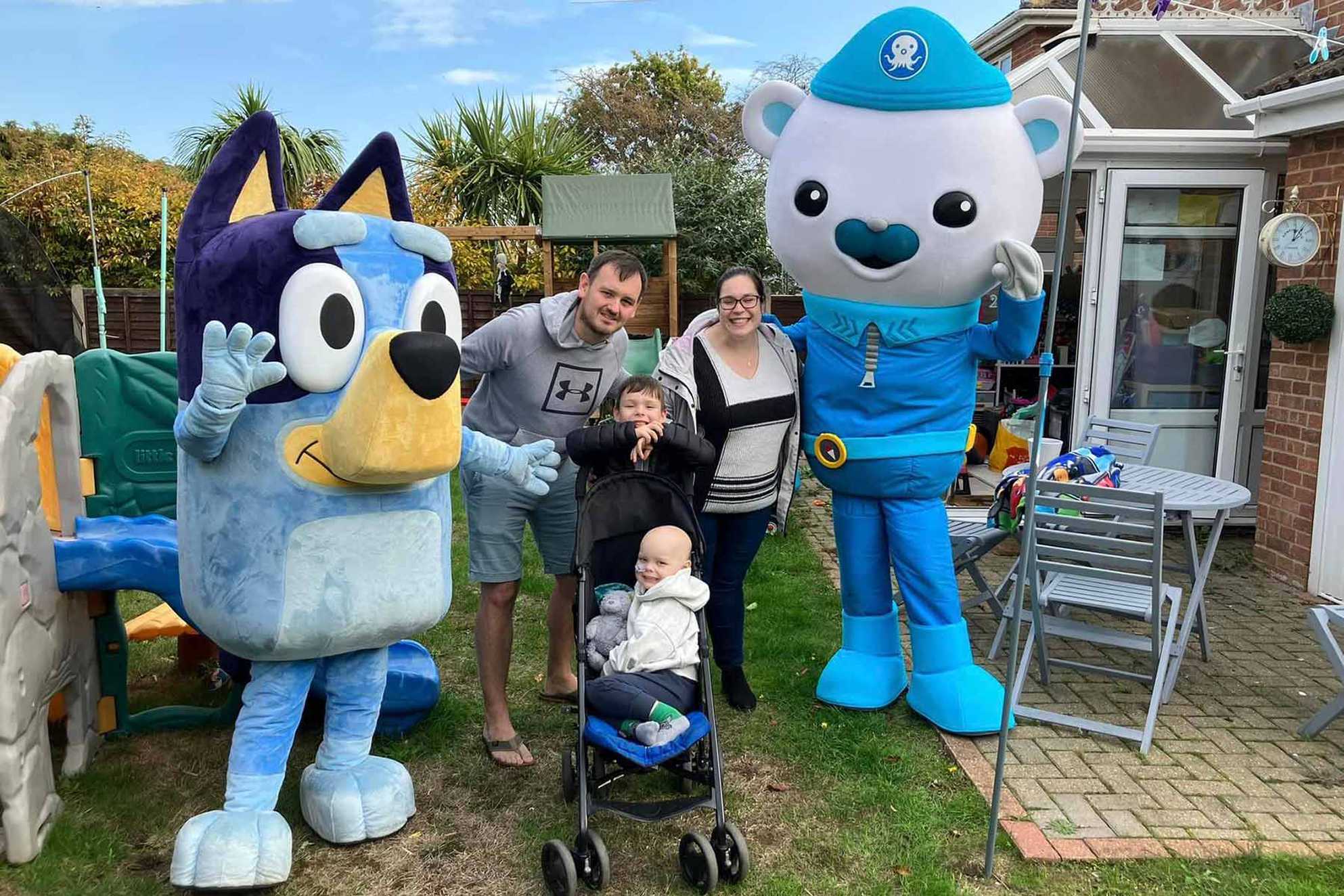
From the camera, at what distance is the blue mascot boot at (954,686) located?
4.09m

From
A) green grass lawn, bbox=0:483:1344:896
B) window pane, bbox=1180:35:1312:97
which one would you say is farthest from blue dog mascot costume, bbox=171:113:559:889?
window pane, bbox=1180:35:1312:97

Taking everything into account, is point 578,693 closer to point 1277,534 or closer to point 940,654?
point 940,654

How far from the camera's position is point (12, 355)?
3912 millimetres

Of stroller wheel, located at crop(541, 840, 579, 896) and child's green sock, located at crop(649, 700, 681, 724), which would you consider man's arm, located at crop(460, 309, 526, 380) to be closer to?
child's green sock, located at crop(649, 700, 681, 724)

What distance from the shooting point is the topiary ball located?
Result: 19.6ft

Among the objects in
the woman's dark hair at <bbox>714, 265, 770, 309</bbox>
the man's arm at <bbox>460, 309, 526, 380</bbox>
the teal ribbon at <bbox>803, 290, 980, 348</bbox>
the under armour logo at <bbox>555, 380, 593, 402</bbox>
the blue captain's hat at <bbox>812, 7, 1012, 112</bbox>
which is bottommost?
the under armour logo at <bbox>555, 380, 593, 402</bbox>

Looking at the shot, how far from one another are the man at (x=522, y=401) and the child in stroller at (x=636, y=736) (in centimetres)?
33

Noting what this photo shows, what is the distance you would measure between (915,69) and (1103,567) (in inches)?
85.8

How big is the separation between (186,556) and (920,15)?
3.33 meters

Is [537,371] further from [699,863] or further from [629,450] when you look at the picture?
[699,863]

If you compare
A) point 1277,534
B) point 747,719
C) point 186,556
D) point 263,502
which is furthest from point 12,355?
point 1277,534

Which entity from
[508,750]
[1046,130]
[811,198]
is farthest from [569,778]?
[1046,130]

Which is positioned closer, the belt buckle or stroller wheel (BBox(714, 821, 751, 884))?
stroller wheel (BBox(714, 821, 751, 884))

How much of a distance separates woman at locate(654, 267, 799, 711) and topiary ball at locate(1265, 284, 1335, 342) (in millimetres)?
3765
